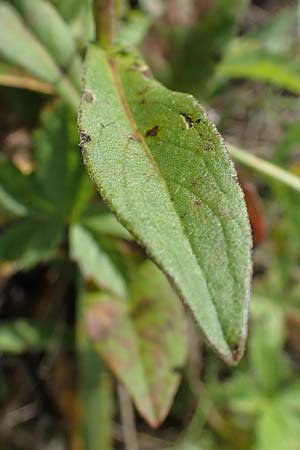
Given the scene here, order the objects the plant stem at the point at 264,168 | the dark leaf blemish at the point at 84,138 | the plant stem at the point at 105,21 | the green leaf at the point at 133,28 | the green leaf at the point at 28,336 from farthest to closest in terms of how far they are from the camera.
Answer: the green leaf at the point at 28,336 → the green leaf at the point at 133,28 → the plant stem at the point at 264,168 → the plant stem at the point at 105,21 → the dark leaf blemish at the point at 84,138

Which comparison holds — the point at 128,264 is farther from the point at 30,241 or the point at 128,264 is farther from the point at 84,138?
the point at 84,138

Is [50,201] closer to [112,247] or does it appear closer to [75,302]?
[112,247]

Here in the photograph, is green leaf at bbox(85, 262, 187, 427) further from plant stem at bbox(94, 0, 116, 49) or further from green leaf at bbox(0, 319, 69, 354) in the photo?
plant stem at bbox(94, 0, 116, 49)

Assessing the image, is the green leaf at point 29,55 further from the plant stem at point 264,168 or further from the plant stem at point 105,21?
the plant stem at point 264,168

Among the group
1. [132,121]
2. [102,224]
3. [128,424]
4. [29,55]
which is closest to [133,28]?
[29,55]

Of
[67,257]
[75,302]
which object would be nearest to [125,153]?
[67,257]

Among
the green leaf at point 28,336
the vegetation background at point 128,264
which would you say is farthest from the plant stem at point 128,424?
the green leaf at point 28,336
